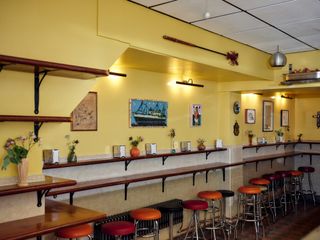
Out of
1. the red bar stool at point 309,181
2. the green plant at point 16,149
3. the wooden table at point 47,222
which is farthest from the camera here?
the red bar stool at point 309,181

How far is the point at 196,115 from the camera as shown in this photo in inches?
203

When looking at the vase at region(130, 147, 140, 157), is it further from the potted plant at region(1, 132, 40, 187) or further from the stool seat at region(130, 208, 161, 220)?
the potted plant at region(1, 132, 40, 187)

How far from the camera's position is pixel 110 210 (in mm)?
3879

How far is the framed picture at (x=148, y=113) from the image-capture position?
4195mm

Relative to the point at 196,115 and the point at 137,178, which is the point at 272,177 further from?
the point at 137,178

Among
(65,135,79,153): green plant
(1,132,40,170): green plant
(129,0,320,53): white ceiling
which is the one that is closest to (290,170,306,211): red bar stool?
(129,0,320,53): white ceiling

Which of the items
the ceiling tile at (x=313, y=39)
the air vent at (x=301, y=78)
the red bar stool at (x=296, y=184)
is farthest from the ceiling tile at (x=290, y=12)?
the red bar stool at (x=296, y=184)

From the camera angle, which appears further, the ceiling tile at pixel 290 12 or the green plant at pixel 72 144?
the green plant at pixel 72 144

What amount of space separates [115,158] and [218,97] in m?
2.43

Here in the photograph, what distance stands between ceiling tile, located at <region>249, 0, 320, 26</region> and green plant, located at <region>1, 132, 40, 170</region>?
2278 mm

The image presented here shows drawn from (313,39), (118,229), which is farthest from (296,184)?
(118,229)

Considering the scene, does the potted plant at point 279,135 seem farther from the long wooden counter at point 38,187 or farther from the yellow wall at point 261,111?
the long wooden counter at point 38,187

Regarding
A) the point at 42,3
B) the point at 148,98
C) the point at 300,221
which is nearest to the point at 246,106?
the point at 300,221

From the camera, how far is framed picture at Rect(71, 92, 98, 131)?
3590mm
